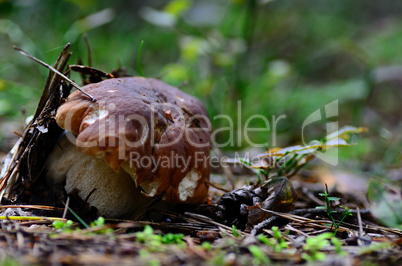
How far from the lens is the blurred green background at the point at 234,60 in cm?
336

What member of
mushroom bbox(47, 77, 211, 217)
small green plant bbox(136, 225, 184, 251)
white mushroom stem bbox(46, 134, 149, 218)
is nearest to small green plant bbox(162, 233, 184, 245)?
small green plant bbox(136, 225, 184, 251)

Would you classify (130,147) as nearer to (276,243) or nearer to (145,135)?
(145,135)

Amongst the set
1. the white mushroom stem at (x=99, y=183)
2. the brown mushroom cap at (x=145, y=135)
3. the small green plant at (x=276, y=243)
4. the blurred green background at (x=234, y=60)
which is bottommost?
the small green plant at (x=276, y=243)

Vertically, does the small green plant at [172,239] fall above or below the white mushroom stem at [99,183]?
below

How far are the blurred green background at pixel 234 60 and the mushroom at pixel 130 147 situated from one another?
2.27 feet

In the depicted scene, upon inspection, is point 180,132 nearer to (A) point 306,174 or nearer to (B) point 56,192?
(B) point 56,192

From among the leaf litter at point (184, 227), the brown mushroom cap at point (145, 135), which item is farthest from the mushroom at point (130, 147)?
the leaf litter at point (184, 227)

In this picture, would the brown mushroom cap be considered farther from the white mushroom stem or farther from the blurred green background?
the blurred green background

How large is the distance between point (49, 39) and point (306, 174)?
3.98 meters

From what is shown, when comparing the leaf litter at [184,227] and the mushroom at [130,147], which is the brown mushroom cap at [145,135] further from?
the leaf litter at [184,227]

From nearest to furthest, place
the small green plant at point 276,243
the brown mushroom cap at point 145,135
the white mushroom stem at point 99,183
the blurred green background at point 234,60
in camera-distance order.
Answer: the small green plant at point 276,243
the brown mushroom cap at point 145,135
the white mushroom stem at point 99,183
the blurred green background at point 234,60

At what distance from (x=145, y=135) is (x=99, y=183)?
16.0 inches

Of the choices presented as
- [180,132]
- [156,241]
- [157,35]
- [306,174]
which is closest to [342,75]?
[157,35]

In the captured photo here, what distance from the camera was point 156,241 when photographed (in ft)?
3.46
